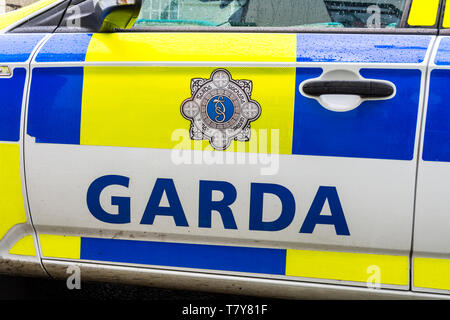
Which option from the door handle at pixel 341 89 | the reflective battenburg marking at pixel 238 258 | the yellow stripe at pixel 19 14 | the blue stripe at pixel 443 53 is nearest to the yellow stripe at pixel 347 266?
the reflective battenburg marking at pixel 238 258

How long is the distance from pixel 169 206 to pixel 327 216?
1.48 feet

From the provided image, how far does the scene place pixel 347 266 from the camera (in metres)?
1.41

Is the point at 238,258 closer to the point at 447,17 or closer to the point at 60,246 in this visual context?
the point at 60,246

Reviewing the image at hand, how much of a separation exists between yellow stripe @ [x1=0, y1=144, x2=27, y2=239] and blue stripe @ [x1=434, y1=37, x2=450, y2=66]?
1.23m

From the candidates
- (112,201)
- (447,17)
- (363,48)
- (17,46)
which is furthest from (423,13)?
(17,46)

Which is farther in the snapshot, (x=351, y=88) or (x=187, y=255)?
(x=187, y=255)

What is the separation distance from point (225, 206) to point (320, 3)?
717mm

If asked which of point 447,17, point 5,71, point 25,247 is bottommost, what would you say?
point 25,247

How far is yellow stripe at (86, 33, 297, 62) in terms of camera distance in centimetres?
144

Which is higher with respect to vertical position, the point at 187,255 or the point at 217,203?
the point at 217,203

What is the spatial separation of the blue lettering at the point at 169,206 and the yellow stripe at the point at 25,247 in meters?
0.41

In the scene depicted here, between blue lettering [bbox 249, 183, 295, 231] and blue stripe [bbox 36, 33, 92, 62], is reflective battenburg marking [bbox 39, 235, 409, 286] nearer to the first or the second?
blue lettering [bbox 249, 183, 295, 231]

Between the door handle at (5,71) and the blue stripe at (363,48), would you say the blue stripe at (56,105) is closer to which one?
the door handle at (5,71)
